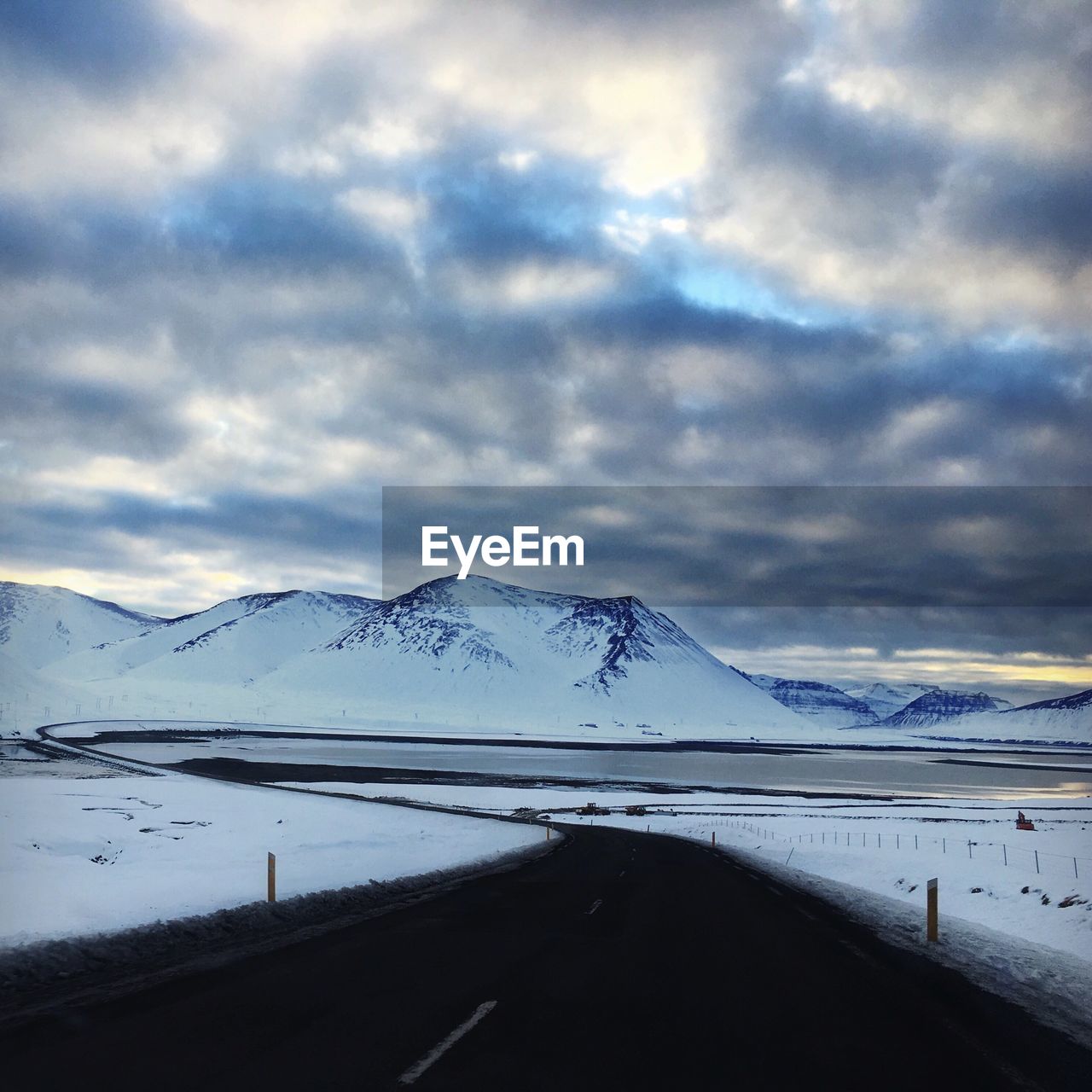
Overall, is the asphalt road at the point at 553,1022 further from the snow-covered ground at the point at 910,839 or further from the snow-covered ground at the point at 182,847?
the snow-covered ground at the point at 910,839

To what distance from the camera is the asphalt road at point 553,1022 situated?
305 inches

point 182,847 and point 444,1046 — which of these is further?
point 182,847

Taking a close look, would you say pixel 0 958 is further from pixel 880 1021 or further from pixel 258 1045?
pixel 880 1021

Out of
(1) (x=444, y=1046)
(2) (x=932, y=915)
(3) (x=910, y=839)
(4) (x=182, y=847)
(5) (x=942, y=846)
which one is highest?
(1) (x=444, y=1046)

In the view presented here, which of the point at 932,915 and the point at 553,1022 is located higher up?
the point at 553,1022

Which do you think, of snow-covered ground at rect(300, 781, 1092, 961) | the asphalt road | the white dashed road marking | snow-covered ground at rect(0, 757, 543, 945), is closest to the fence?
snow-covered ground at rect(300, 781, 1092, 961)

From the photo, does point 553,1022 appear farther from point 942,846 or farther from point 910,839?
point 910,839

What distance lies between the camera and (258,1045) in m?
8.41

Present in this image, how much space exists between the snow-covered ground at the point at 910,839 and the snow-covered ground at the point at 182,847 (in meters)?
12.6

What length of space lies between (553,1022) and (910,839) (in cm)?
3731

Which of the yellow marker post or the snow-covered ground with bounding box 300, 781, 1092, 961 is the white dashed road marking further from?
the snow-covered ground with bounding box 300, 781, 1092, 961

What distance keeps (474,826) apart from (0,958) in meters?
33.5

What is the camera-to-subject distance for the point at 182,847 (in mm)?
27156

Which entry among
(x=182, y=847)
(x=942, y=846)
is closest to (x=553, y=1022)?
(x=182, y=847)
